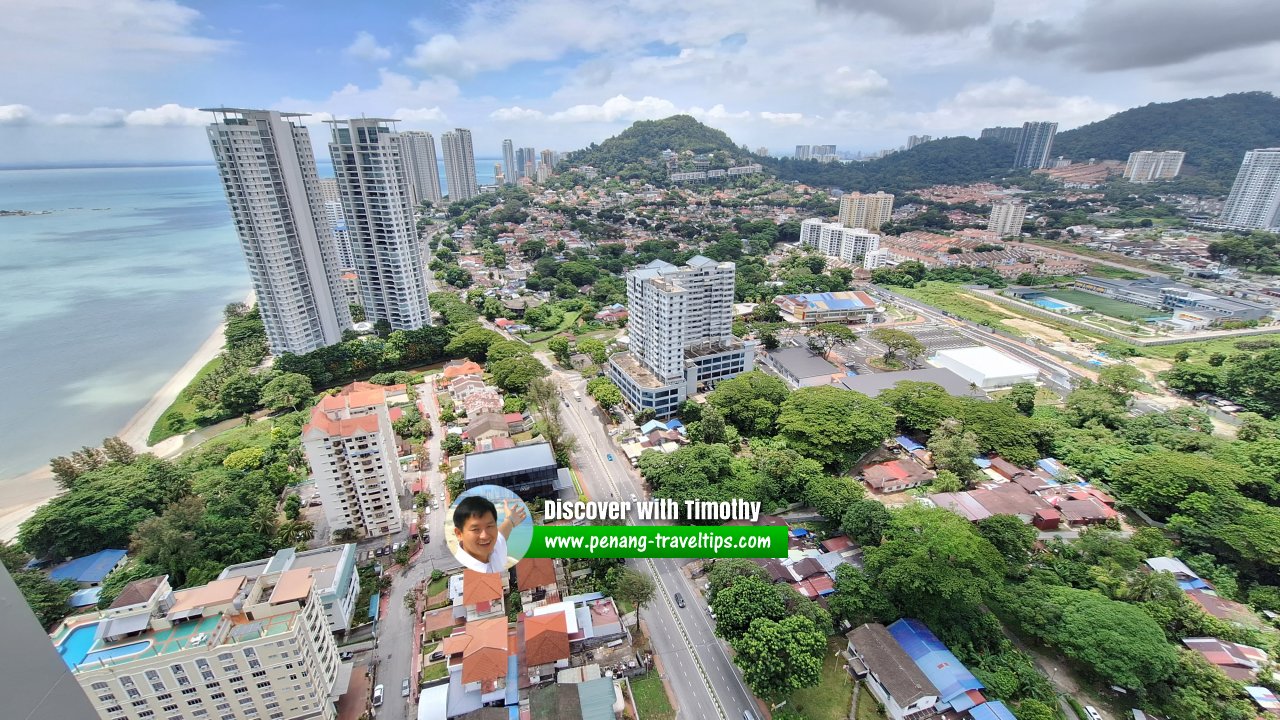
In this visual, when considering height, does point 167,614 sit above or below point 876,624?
above

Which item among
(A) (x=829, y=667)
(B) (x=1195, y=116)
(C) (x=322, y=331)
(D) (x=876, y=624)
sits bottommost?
(A) (x=829, y=667)

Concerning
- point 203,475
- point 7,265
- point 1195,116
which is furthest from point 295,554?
point 1195,116

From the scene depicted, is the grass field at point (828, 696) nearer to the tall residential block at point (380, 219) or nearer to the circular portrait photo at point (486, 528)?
the circular portrait photo at point (486, 528)

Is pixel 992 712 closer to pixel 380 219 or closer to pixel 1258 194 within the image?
pixel 380 219

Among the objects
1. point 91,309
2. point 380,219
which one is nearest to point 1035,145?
point 380,219

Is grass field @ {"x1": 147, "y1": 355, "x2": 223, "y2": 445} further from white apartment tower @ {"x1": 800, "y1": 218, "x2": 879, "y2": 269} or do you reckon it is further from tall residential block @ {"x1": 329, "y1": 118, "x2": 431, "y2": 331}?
white apartment tower @ {"x1": 800, "y1": 218, "x2": 879, "y2": 269}

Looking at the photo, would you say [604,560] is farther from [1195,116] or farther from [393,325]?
[1195,116]

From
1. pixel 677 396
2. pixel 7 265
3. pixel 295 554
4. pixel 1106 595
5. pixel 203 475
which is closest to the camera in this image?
pixel 1106 595

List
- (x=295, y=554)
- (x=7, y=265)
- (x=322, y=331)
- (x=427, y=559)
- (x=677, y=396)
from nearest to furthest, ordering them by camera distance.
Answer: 1. (x=295, y=554)
2. (x=427, y=559)
3. (x=677, y=396)
4. (x=322, y=331)
5. (x=7, y=265)
